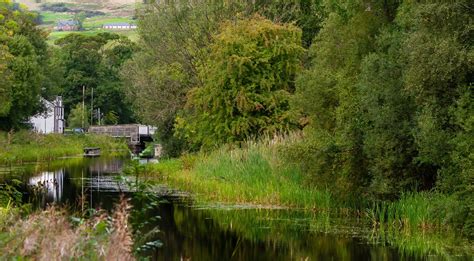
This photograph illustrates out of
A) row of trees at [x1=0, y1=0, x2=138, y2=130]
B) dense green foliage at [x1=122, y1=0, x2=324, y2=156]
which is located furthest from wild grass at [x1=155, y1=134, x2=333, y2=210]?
row of trees at [x1=0, y1=0, x2=138, y2=130]

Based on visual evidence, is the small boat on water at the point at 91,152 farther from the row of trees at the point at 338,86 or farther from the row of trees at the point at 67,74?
the row of trees at the point at 338,86

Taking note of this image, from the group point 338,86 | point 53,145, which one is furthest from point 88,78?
point 338,86

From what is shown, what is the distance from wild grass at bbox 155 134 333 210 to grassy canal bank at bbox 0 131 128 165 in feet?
73.8

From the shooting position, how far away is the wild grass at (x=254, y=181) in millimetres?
28594

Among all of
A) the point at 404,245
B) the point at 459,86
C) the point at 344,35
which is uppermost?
the point at 344,35

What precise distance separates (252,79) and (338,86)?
33.4 ft

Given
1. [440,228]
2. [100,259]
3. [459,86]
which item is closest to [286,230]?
[440,228]

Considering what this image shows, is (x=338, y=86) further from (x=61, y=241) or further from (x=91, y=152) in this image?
(x=91, y=152)

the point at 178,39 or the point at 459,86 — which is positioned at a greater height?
the point at 178,39

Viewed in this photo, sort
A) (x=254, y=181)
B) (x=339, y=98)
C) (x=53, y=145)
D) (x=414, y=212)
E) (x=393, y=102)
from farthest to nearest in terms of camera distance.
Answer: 1. (x=53, y=145)
2. (x=254, y=181)
3. (x=339, y=98)
4. (x=393, y=102)
5. (x=414, y=212)

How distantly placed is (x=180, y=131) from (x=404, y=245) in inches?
1090

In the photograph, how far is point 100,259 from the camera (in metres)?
8.49

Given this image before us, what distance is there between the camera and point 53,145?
7600cm

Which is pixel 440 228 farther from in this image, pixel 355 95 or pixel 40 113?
pixel 40 113
